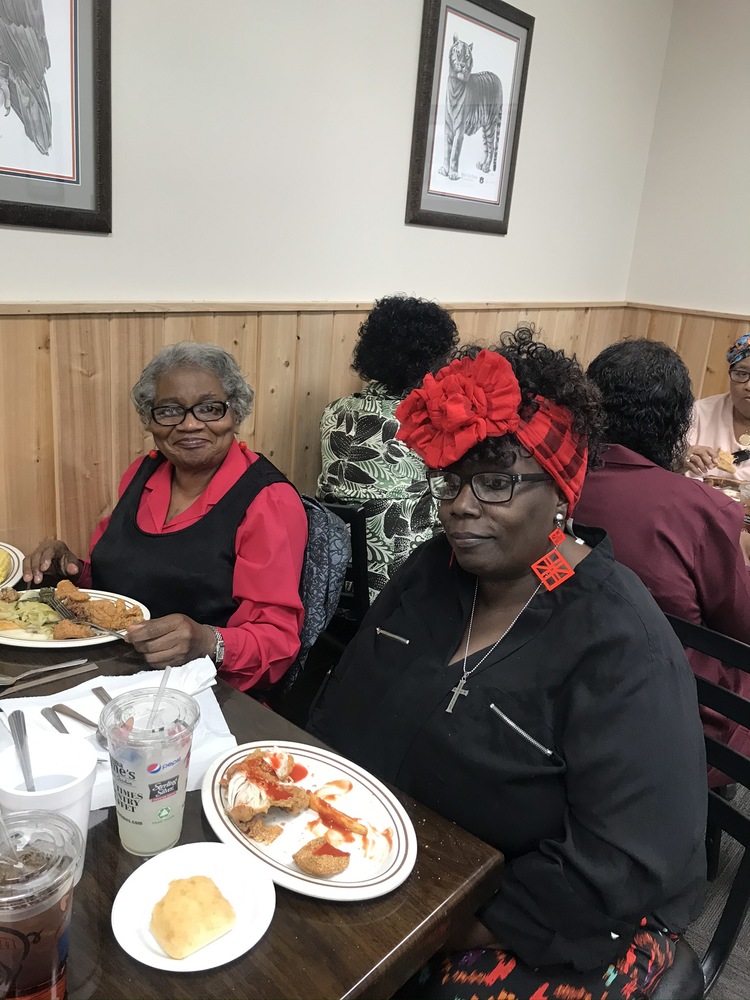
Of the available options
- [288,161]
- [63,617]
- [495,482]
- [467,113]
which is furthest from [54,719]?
[467,113]

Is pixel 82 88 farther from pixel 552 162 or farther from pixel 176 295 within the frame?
pixel 552 162

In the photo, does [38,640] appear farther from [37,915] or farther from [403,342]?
[403,342]

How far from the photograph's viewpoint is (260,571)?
1.59 meters

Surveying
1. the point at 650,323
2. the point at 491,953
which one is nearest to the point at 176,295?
the point at 491,953

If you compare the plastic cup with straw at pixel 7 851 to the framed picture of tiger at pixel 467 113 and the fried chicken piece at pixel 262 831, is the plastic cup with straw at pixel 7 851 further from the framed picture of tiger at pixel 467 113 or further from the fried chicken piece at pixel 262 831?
the framed picture of tiger at pixel 467 113

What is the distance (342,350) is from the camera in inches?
106

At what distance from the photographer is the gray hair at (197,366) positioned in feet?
5.67

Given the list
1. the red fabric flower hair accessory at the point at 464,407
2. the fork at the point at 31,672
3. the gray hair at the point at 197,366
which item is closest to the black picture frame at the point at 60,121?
the gray hair at the point at 197,366

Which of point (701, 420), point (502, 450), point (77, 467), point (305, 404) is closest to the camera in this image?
point (502, 450)

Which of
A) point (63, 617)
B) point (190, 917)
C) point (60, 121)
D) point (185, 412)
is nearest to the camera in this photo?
point (190, 917)

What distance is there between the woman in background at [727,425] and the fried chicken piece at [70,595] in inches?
79.1

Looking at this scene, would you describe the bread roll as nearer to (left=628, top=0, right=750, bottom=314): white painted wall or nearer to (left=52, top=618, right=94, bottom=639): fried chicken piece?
(left=52, top=618, right=94, bottom=639): fried chicken piece

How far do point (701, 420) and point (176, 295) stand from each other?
82.8 inches

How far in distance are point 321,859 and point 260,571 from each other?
2.55 feet
